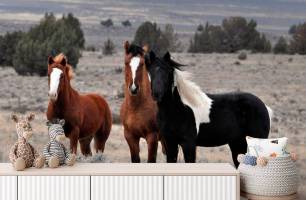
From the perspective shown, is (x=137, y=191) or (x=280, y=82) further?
(x=280, y=82)

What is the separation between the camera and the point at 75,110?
5613 mm

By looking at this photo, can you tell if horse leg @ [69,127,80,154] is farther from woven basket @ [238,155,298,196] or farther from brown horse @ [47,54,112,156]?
woven basket @ [238,155,298,196]

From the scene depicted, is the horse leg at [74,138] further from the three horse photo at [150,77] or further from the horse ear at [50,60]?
the horse ear at [50,60]

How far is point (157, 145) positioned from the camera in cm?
558

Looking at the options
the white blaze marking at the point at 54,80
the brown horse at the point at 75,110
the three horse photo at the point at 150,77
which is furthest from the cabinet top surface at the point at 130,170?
the white blaze marking at the point at 54,80

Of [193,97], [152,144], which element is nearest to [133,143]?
[152,144]

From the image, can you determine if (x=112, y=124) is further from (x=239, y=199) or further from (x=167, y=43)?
(x=239, y=199)

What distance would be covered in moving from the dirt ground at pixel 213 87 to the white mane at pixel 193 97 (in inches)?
16.2

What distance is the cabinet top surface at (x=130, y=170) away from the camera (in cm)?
486

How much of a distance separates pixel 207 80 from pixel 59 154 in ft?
4.89

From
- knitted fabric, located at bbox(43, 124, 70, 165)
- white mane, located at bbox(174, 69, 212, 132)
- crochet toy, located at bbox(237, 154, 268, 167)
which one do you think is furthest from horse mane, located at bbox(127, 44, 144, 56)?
crochet toy, located at bbox(237, 154, 268, 167)

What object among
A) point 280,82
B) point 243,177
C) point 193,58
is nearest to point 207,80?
point 193,58

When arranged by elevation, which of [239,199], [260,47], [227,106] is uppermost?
[260,47]

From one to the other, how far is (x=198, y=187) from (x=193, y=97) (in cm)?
80
